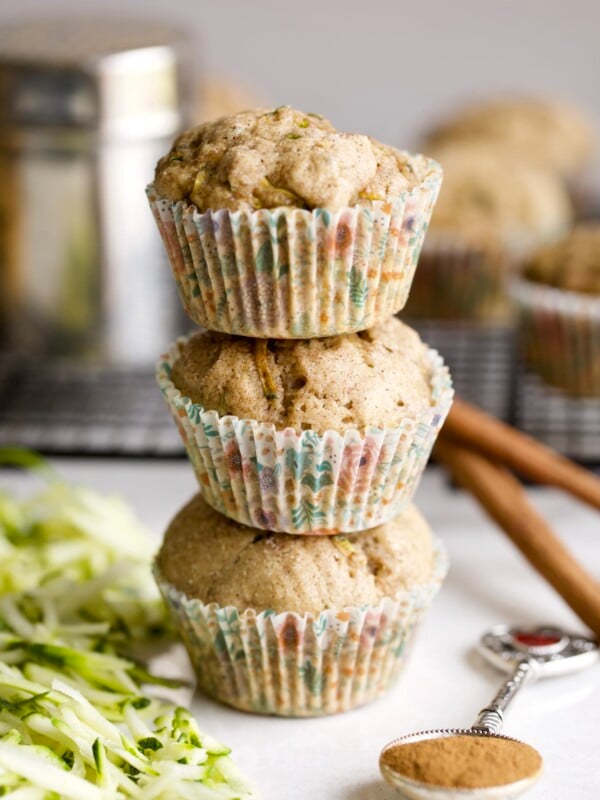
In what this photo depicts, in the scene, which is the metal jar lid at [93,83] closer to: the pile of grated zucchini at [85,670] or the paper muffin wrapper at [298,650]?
the pile of grated zucchini at [85,670]

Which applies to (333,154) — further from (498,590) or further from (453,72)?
(453,72)

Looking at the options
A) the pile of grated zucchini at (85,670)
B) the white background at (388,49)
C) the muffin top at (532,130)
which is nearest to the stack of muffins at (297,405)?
the pile of grated zucchini at (85,670)

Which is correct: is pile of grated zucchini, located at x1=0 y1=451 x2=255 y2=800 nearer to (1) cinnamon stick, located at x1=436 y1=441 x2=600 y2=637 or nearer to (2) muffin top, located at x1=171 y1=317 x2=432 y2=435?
(2) muffin top, located at x1=171 y1=317 x2=432 y2=435

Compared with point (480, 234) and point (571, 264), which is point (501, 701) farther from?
point (480, 234)

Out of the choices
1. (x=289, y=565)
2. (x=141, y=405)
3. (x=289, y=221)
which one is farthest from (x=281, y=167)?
(x=141, y=405)

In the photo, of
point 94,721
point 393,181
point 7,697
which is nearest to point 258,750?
point 94,721

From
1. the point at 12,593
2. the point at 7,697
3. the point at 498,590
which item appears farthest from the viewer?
the point at 498,590
